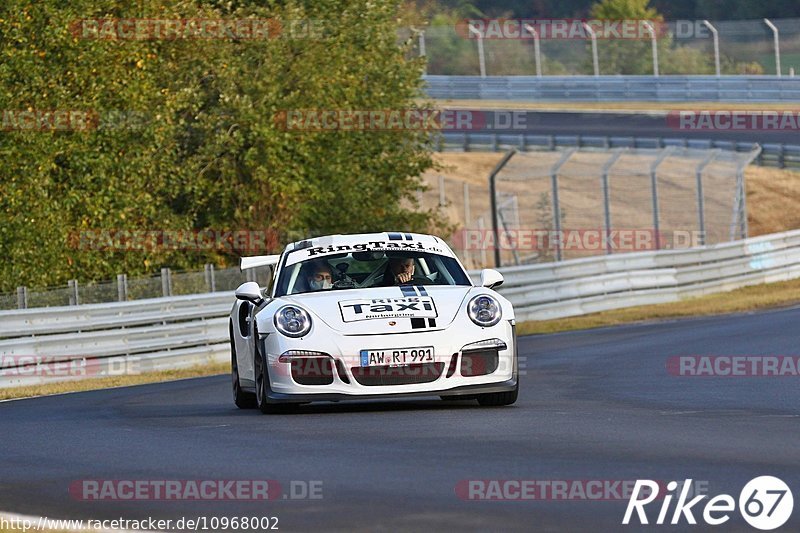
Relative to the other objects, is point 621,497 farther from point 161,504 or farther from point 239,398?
point 239,398

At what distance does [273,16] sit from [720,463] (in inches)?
945

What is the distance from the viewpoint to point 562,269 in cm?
2784

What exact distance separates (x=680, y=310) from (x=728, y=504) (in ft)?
70.5

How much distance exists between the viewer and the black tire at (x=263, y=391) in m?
11.3

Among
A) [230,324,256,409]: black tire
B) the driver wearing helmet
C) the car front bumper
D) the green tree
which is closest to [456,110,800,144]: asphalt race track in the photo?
the green tree

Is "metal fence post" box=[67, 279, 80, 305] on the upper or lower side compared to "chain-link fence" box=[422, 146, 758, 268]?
upper

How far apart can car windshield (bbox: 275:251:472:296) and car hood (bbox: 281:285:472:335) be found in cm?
41

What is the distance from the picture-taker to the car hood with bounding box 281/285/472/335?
10.9 metres

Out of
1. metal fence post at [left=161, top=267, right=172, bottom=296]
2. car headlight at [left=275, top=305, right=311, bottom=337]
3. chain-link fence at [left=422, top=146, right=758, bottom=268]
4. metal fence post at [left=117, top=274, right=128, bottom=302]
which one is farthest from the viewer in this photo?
chain-link fence at [left=422, top=146, right=758, bottom=268]

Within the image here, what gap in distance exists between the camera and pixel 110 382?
19.5 meters

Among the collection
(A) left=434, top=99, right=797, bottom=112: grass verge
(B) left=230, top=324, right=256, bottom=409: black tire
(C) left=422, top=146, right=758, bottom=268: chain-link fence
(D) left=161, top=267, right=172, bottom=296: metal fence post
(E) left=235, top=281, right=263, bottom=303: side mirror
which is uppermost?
(E) left=235, top=281, right=263, bottom=303: side mirror

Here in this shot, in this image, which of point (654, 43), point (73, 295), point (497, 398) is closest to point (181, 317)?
point (73, 295)

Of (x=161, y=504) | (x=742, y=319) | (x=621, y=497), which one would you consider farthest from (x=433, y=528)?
(x=742, y=319)

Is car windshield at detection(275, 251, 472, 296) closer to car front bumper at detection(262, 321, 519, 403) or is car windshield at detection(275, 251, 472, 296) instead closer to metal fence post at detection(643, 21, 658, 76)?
car front bumper at detection(262, 321, 519, 403)
